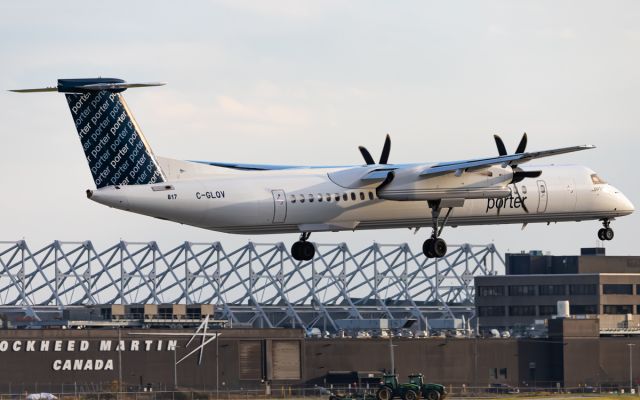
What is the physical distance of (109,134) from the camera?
63594 millimetres

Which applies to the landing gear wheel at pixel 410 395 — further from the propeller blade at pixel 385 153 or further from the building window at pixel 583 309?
the building window at pixel 583 309

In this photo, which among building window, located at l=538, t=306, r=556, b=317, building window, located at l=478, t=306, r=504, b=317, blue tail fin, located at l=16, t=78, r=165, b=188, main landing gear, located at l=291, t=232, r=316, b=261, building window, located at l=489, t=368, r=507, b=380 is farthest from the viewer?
building window, located at l=478, t=306, r=504, b=317

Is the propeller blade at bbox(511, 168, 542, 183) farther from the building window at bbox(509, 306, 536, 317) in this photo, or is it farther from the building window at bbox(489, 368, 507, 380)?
the building window at bbox(509, 306, 536, 317)

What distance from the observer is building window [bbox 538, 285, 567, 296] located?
155625mm

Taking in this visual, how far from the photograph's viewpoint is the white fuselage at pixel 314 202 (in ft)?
207

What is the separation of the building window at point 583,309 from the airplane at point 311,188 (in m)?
81.1

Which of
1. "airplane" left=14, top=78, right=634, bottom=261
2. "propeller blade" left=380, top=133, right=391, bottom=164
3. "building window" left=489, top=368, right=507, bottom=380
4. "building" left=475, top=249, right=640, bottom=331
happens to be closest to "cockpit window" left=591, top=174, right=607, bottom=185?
"airplane" left=14, top=78, right=634, bottom=261

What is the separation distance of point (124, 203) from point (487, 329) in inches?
4063

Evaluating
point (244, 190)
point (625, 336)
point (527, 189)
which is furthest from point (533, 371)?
point (244, 190)

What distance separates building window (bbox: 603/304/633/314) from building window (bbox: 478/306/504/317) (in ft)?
41.4

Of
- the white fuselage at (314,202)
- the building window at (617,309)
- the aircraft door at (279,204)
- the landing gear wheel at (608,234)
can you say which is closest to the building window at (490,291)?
the building window at (617,309)

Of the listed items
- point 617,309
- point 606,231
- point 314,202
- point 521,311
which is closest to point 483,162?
point 314,202

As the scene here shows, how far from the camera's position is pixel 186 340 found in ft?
406

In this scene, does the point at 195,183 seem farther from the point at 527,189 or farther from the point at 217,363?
the point at 217,363
